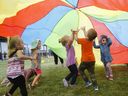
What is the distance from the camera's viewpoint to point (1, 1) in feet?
26.3

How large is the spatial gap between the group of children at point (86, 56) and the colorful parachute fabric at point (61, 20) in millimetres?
410

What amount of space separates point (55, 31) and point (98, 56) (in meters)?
1.09

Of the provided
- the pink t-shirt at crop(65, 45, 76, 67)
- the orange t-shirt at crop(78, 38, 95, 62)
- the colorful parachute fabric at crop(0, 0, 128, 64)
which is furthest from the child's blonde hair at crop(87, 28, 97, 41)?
the colorful parachute fabric at crop(0, 0, 128, 64)

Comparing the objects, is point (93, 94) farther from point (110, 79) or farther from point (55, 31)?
point (55, 31)

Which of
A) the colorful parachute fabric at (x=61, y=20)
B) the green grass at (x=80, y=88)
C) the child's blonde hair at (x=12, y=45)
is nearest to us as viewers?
the child's blonde hair at (x=12, y=45)

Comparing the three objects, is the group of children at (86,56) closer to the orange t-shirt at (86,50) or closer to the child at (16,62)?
the orange t-shirt at (86,50)

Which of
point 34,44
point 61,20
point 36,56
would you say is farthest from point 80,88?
point 61,20

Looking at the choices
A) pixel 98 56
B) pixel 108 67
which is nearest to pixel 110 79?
pixel 108 67

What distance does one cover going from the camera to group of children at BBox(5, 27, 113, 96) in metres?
5.54

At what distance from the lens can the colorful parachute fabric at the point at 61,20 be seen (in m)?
7.76

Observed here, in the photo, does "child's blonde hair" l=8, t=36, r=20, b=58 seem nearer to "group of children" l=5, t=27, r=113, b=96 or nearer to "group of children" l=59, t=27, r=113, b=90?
"group of children" l=5, t=27, r=113, b=96

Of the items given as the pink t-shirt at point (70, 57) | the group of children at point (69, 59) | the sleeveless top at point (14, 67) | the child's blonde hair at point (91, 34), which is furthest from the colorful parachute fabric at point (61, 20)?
the sleeveless top at point (14, 67)

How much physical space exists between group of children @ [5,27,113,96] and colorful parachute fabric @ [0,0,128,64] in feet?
1.55

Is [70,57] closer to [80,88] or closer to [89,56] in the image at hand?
[89,56]
